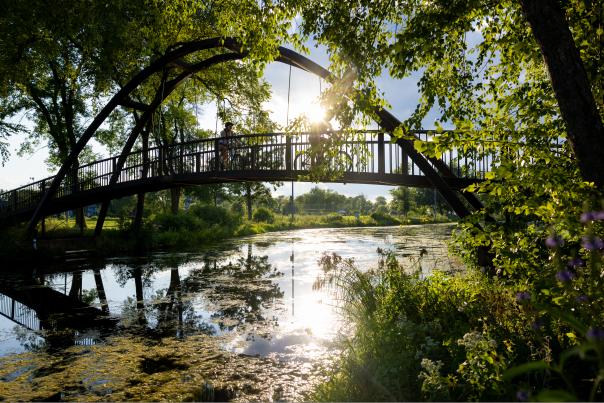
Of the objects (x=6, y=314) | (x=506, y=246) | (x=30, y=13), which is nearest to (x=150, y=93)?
(x=30, y=13)

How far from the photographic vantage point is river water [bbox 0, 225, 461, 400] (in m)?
4.16

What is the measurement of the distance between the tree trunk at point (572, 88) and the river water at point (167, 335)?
3.13 meters

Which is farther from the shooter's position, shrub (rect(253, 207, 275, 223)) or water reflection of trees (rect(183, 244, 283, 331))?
shrub (rect(253, 207, 275, 223))

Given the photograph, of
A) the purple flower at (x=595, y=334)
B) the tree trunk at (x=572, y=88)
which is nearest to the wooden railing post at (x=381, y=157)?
the tree trunk at (x=572, y=88)

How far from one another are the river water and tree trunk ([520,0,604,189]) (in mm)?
3133

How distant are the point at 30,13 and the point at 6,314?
34.0ft

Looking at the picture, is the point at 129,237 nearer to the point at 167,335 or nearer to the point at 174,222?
the point at 174,222

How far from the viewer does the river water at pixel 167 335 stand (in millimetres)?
4156

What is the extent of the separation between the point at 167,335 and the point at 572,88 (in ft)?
18.7

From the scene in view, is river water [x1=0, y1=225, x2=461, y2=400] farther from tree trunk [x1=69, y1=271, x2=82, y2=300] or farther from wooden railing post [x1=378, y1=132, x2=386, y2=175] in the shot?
wooden railing post [x1=378, y1=132, x2=386, y2=175]

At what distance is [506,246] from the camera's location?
3.69 metres

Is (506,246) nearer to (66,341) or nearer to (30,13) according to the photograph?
(66,341)

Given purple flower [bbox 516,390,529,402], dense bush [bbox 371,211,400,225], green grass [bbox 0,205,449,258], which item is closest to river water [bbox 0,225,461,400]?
purple flower [bbox 516,390,529,402]

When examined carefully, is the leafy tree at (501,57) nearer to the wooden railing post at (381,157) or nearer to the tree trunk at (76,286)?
the wooden railing post at (381,157)
